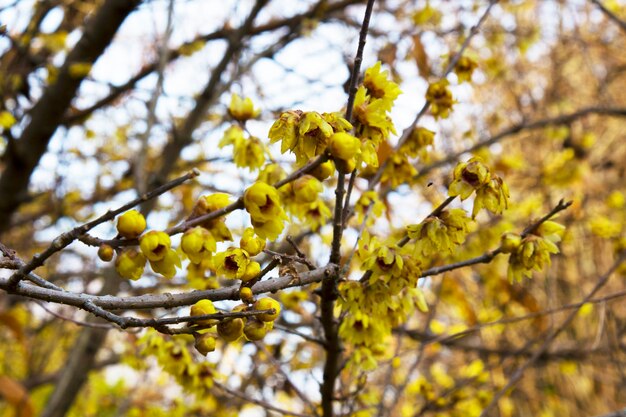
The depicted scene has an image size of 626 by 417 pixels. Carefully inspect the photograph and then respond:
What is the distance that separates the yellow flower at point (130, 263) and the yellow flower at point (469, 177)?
0.61 m

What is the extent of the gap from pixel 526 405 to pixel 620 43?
391cm

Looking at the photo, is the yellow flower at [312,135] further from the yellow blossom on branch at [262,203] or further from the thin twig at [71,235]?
the thin twig at [71,235]

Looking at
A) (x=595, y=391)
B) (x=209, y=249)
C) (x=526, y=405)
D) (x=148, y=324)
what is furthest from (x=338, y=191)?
(x=526, y=405)

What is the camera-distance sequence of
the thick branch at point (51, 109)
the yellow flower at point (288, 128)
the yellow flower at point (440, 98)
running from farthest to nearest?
1. the thick branch at point (51, 109)
2. the yellow flower at point (440, 98)
3. the yellow flower at point (288, 128)

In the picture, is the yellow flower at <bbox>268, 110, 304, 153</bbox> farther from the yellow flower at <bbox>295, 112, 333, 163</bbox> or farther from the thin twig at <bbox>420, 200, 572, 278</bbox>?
the thin twig at <bbox>420, 200, 572, 278</bbox>

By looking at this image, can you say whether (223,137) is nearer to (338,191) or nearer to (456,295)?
(338,191)

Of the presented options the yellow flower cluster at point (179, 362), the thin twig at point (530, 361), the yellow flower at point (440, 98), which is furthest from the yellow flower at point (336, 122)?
the thin twig at point (530, 361)

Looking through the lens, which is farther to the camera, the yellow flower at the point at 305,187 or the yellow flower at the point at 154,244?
the yellow flower at the point at 305,187

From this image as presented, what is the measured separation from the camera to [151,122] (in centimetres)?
280

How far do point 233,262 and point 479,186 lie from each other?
0.50 m

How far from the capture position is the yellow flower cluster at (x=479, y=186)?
107cm

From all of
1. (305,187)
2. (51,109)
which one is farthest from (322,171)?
(51,109)

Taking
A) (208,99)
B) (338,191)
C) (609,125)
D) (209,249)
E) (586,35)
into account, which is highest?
(586,35)

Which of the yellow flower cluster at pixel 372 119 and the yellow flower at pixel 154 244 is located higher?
the yellow flower cluster at pixel 372 119
